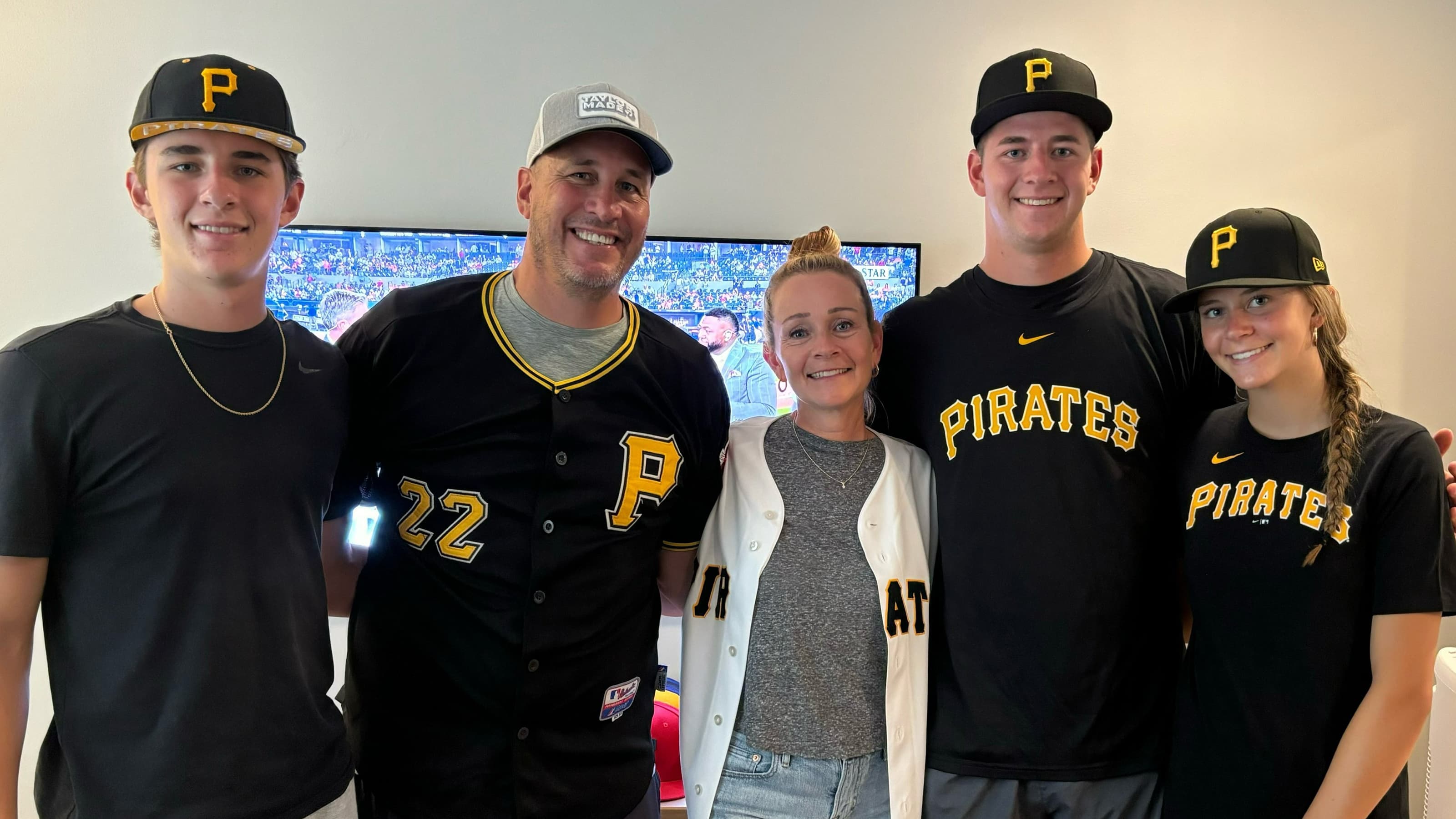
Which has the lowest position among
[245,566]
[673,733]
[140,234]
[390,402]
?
[673,733]

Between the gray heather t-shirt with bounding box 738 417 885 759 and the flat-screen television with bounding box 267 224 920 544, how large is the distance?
67.0 inches

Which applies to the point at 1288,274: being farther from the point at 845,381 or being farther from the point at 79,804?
the point at 79,804

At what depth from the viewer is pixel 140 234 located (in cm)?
344

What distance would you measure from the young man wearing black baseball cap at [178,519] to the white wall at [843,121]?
2.23 meters

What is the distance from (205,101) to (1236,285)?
1739 mm

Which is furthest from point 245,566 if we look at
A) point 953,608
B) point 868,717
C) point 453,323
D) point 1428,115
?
point 1428,115

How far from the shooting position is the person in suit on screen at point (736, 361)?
355cm

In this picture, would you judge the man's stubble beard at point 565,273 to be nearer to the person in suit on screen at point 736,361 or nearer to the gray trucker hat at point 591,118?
the gray trucker hat at point 591,118

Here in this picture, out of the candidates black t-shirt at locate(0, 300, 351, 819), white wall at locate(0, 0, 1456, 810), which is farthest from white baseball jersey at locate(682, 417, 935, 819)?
white wall at locate(0, 0, 1456, 810)

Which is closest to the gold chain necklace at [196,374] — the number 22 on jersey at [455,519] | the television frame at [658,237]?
the number 22 on jersey at [455,519]

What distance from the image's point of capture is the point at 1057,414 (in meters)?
1.66

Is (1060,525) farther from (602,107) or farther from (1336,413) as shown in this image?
(602,107)

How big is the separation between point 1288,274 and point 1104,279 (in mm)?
353

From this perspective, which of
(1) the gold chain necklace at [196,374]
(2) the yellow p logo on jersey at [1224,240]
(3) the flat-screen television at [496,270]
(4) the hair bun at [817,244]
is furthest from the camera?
(3) the flat-screen television at [496,270]
